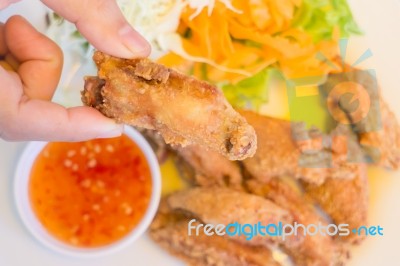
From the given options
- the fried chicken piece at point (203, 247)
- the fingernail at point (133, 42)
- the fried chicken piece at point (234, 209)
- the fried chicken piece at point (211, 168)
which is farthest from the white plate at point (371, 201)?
the fingernail at point (133, 42)

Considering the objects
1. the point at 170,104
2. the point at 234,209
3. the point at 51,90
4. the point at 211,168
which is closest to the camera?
the point at 170,104

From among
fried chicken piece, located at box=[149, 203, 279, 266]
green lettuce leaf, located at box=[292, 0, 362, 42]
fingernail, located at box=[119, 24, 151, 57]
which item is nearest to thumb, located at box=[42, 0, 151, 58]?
fingernail, located at box=[119, 24, 151, 57]

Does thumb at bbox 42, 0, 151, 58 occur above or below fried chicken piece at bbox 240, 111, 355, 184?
above

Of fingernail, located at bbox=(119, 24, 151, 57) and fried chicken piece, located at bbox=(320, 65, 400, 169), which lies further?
fried chicken piece, located at bbox=(320, 65, 400, 169)

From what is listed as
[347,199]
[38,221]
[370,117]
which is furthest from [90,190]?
[370,117]

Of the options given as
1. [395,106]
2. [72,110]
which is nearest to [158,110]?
[72,110]

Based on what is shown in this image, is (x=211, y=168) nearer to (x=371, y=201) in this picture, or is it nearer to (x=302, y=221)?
(x=302, y=221)

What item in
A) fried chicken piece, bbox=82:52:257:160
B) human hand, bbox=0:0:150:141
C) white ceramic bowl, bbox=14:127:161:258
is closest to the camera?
fried chicken piece, bbox=82:52:257:160

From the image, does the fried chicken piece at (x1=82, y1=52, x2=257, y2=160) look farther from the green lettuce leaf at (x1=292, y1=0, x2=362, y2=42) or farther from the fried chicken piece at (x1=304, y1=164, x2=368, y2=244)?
the green lettuce leaf at (x1=292, y1=0, x2=362, y2=42)
